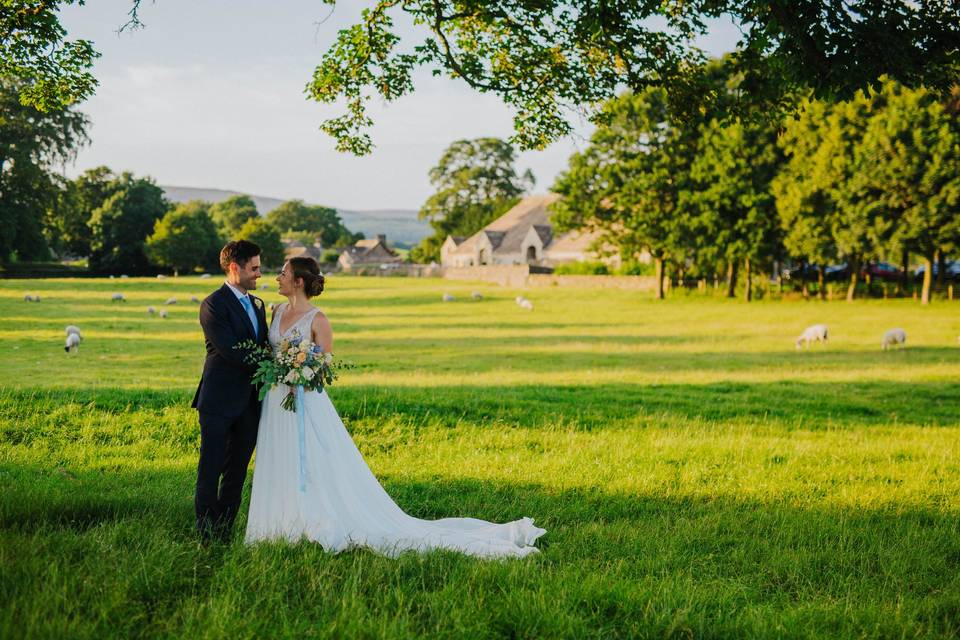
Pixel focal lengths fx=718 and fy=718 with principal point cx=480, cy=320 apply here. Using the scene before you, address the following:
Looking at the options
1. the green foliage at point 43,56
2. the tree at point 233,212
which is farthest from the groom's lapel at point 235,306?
the tree at point 233,212

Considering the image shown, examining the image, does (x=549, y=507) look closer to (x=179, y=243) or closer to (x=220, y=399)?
(x=220, y=399)

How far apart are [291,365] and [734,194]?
43.6 meters

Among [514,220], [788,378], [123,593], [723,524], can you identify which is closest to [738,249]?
[788,378]

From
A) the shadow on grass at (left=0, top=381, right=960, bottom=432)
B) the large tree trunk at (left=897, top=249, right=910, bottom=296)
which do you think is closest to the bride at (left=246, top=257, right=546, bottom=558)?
the shadow on grass at (left=0, top=381, right=960, bottom=432)

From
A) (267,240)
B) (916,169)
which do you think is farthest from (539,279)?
(267,240)

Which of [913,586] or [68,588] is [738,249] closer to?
[913,586]

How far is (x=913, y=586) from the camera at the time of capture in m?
5.16

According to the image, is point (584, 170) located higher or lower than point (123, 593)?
higher

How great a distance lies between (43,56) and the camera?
8.68 m

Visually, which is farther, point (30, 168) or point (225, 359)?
point (30, 168)

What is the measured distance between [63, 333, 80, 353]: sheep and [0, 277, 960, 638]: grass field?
2568mm

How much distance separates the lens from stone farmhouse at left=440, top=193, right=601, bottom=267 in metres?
85.6

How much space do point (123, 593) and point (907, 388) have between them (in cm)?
1645

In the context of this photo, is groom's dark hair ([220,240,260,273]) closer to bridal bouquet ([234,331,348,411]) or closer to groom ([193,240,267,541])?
groom ([193,240,267,541])
